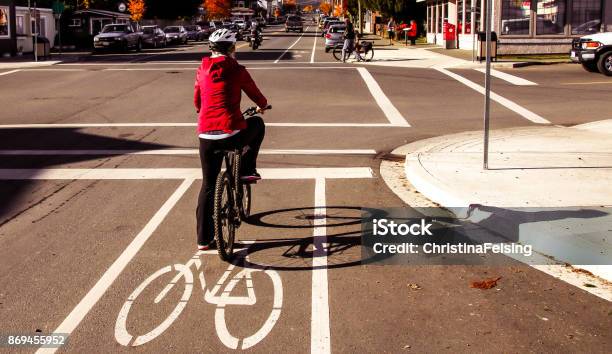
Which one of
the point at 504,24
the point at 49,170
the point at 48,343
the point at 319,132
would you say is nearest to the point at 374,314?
the point at 48,343

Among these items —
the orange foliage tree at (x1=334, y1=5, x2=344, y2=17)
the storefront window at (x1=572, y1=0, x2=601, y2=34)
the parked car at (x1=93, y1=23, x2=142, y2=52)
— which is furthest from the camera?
the orange foliage tree at (x1=334, y1=5, x2=344, y2=17)

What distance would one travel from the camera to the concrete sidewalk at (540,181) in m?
6.73

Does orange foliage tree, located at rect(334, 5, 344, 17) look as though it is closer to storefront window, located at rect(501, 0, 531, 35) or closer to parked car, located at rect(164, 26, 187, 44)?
parked car, located at rect(164, 26, 187, 44)

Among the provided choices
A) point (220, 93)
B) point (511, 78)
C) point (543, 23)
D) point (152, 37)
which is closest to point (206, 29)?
point (152, 37)

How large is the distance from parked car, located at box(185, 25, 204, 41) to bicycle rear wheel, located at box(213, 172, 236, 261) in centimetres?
6070

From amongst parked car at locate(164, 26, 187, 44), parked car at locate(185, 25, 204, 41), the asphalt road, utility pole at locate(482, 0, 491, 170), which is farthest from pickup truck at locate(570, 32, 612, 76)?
parked car at locate(185, 25, 204, 41)

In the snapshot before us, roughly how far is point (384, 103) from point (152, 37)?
Answer: 36065mm

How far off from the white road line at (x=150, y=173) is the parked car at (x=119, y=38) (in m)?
34.6

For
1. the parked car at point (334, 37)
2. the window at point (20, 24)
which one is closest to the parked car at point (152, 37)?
the window at point (20, 24)

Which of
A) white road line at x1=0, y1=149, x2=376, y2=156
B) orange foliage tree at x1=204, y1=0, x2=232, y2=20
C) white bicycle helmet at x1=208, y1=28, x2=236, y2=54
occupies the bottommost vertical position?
white road line at x1=0, y1=149, x2=376, y2=156

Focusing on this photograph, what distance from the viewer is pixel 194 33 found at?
67.6 meters

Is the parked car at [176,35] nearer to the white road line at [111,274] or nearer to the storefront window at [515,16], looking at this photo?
the storefront window at [515,16]

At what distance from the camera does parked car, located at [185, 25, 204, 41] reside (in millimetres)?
66287

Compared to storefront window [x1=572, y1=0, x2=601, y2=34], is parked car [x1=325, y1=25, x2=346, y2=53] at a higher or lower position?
lower
